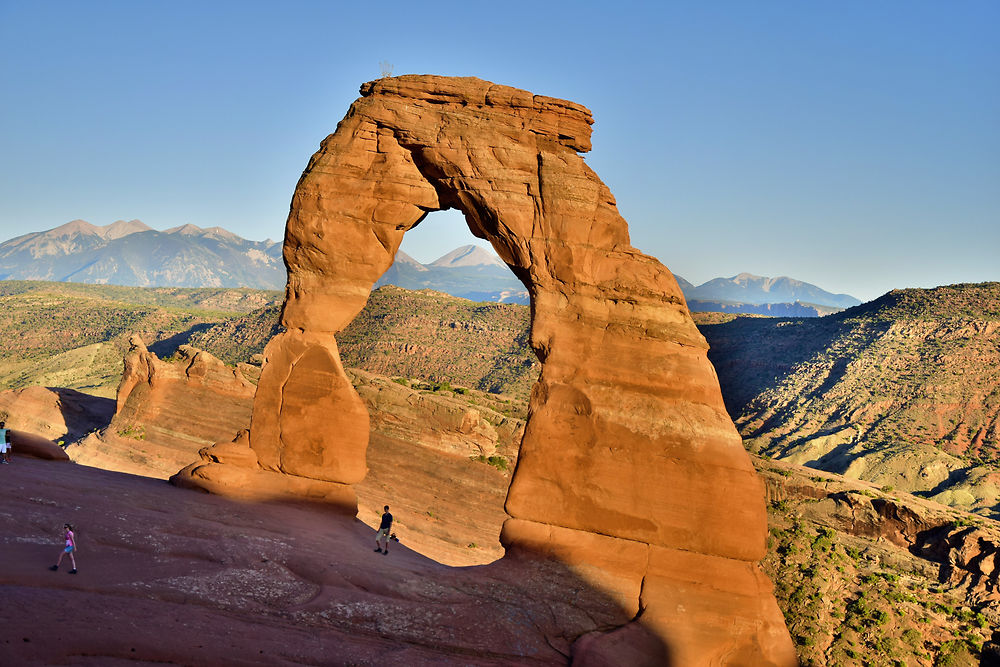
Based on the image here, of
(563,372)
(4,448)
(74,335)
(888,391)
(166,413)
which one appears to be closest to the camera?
(563,372)

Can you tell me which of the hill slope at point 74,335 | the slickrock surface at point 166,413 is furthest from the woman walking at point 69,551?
the hill slope at point 74,335

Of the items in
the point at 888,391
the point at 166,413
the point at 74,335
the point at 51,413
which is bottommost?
the point at 74,335

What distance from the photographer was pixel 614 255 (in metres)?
17.7

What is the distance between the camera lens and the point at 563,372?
1708 cm

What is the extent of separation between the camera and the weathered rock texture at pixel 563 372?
1540 cm

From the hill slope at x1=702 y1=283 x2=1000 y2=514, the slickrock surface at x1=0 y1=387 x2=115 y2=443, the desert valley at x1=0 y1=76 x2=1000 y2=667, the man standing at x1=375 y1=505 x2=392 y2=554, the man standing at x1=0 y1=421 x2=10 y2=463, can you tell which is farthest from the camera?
the hill slope at x1=702 y1=283 x2=1000 y2=514

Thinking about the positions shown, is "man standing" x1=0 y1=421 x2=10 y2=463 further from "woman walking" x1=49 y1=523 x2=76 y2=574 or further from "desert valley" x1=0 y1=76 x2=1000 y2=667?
"woman walking" x1=49 y1=523 x2=76 y2=574

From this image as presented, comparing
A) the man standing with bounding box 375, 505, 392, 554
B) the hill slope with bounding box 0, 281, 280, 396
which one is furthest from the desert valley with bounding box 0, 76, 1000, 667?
the hill slope with bounding box 0, 281, 280, 396

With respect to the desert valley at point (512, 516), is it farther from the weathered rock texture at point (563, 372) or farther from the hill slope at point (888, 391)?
the hill slope at point (888, 391)

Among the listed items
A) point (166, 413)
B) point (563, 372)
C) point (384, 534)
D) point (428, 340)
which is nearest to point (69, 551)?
point (384, 534)

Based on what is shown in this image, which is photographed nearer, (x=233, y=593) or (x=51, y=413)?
(x=233, y=593)

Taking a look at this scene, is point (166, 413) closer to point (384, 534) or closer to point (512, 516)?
point (384, 534)

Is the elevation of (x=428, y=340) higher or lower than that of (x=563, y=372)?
lower

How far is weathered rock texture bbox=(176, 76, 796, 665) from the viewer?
50.5ft
